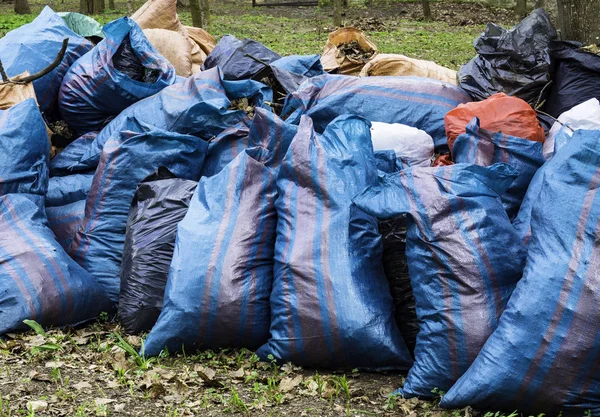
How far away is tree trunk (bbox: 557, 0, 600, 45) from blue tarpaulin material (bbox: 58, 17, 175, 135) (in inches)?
92.1

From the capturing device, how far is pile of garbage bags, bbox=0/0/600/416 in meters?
2.76

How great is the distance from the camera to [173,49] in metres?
5.37

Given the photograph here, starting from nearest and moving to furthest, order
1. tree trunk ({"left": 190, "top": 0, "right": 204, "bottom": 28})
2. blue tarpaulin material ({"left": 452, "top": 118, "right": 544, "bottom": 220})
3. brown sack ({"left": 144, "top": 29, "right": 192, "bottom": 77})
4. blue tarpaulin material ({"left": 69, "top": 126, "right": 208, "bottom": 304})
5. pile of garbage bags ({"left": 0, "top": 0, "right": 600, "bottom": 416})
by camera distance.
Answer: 1. pile of garbage bags ({"left": 0, "top": 0, "right": 600, "bottom": 416})
2. blue tarpaulin material ({"left": 452, "top": 118, "right": 544, "bottom": 220})
3. blue tarpaulin material ({"left": 69, "top": 126, "right": 208, "bottom": 304})
4. brown sack ({"left": 144, "top": 29, "right": 192, "bottom": 77})
5. tree trunk ({"left": 190, "top": 0, "right": 204, "bottom": 28})

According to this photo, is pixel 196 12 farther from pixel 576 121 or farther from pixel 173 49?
pixel 576 121

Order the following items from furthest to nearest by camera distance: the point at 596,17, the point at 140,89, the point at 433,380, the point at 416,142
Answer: the point at 140,89 → the point at 596,17 → the point at 416,142 → the point at 433,380

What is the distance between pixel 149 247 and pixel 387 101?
1.52m

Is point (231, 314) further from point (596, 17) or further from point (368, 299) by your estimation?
point (596, 17)

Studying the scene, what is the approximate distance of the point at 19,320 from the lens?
3.35 metres

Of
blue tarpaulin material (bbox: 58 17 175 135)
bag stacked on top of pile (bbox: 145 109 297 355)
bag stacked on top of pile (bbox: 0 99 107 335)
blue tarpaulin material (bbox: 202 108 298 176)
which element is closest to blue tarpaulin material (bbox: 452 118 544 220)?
blue tarpaulin material (bbox: 202 108 298 176)

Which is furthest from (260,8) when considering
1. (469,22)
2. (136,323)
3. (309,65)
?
(136,323)

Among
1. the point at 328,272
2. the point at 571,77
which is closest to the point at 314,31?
the point at 571,77

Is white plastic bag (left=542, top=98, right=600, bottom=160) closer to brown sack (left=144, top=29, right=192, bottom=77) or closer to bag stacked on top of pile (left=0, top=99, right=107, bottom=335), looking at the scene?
bag stacked on top of pile (left=0, top=99, right=107, bottom=335)

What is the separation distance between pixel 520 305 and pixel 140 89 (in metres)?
2.79

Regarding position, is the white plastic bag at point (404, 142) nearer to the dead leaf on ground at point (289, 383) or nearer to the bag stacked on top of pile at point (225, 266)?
the bag stacked on top of pile at point (225, 266)
